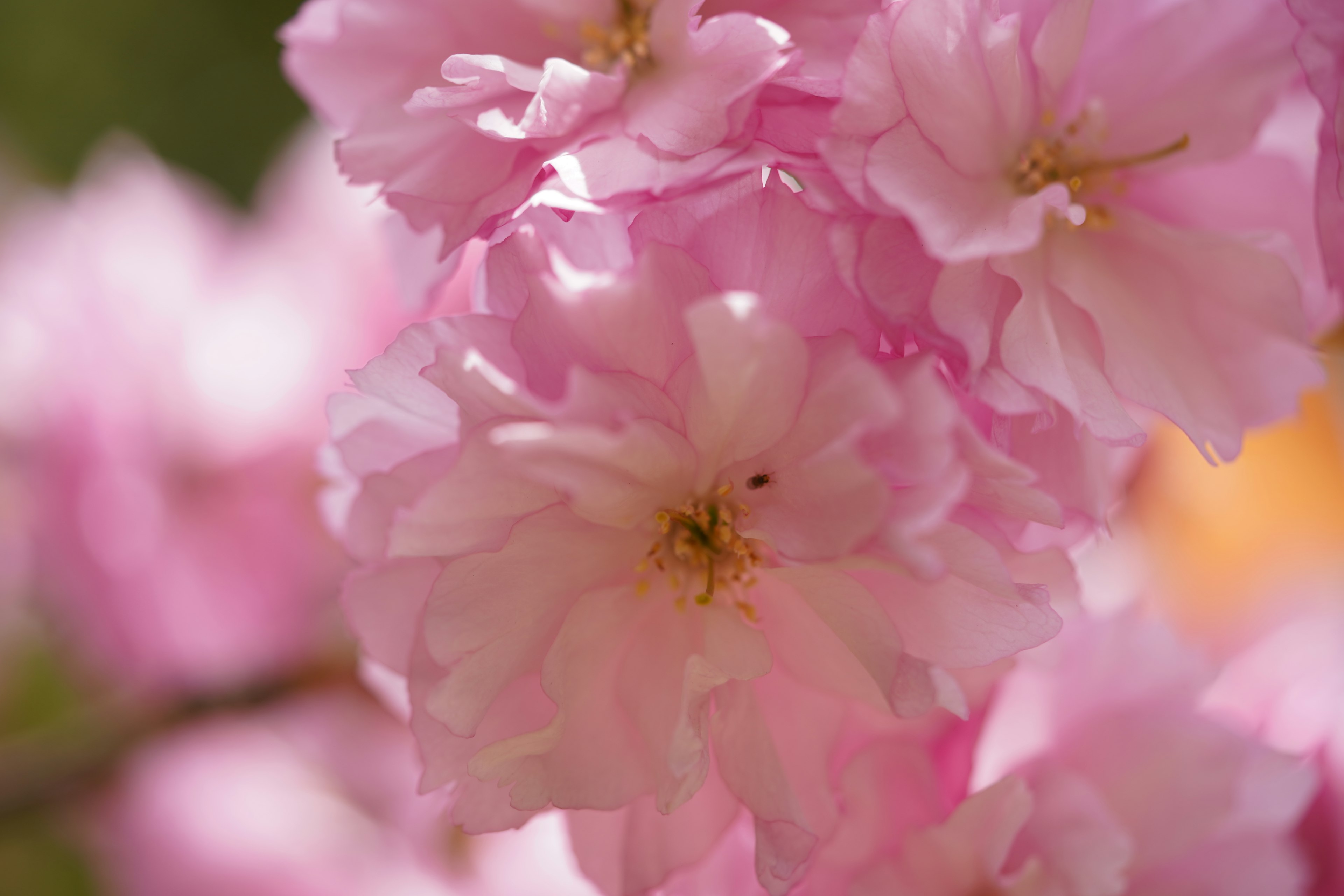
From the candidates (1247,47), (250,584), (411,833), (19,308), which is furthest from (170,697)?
(1247,47)

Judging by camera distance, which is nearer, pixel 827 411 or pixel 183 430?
pixel 827 411

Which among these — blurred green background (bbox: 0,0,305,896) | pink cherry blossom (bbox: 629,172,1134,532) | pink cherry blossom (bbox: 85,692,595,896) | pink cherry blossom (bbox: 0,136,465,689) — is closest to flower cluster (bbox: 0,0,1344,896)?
pink cherry blossom (bbox: 629,172,1134,532)

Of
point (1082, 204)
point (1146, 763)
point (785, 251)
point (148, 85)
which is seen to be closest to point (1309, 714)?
point (1146, 763)

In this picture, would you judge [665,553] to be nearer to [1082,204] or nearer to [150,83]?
[1082,204]

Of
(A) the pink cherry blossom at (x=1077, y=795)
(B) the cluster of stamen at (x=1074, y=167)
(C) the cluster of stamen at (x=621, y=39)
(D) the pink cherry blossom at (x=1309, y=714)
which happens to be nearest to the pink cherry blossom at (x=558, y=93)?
(C) the cluster of stamen at (x=621, y=39)

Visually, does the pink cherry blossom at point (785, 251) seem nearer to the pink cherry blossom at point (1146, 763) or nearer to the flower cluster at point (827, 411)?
the flower cluster at point (827, 411)
